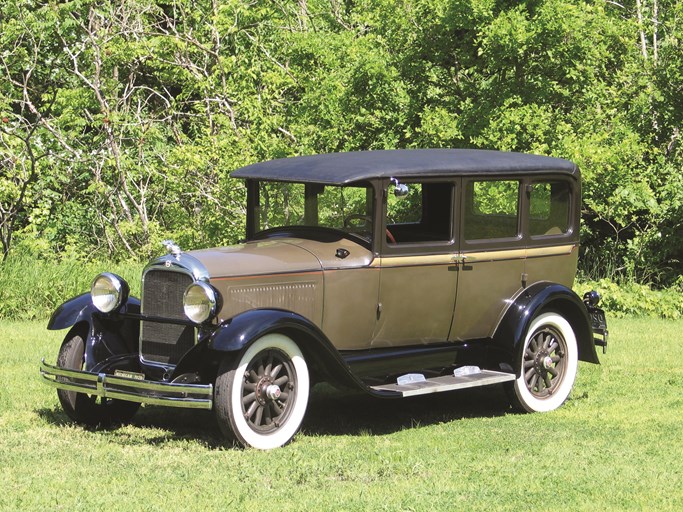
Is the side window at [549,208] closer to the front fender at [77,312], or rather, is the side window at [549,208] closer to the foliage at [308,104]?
the front fender at [77,312]

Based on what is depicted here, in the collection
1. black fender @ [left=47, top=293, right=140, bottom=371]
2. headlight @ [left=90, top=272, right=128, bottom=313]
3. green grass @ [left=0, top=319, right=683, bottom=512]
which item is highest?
headlight @ [left=90, top=272, right=128, bottom=313]

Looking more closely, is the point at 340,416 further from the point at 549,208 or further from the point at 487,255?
the point at 549,208

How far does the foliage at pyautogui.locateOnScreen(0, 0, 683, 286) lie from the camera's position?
12484mm

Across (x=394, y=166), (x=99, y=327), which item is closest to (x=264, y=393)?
(x=99, y=327)

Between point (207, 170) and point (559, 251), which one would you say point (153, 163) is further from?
point (559, 251)

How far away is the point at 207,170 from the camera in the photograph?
1403cm

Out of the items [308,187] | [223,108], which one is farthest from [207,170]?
[308,187]

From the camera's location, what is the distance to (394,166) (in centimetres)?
726

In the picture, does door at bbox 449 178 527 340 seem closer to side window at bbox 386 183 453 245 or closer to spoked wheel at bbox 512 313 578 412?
side window at bbox 386 183 453 245

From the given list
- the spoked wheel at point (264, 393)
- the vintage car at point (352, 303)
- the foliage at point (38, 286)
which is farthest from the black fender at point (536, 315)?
the foliage at point (38, 286)

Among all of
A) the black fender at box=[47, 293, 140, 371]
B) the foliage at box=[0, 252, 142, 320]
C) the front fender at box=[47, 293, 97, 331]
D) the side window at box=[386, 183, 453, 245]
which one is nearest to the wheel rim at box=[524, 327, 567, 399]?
the side window at box=[386, 183, 453, 245]

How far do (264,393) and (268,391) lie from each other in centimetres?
3

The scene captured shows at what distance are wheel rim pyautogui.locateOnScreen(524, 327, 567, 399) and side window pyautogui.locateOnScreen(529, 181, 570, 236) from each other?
759mm

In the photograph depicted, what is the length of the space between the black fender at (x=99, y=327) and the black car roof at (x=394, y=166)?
131 centimetres
